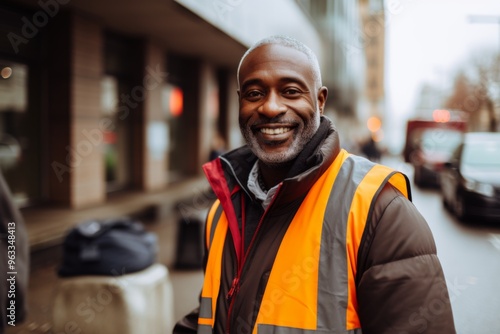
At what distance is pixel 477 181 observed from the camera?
116 centimetres

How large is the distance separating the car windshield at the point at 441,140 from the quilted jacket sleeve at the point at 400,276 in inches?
12.4

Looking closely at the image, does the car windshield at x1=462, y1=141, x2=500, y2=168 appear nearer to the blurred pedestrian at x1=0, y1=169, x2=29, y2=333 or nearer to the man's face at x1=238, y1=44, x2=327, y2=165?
the man's face at x1=238, y1=44, x2=327, y2=165

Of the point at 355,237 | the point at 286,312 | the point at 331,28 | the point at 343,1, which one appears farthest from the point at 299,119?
the point at 343,1

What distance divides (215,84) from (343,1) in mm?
11766

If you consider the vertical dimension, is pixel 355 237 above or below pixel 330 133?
below

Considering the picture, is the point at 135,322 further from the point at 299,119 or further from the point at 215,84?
the point at 215,84

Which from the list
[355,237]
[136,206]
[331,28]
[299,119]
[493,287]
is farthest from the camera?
[331,28]

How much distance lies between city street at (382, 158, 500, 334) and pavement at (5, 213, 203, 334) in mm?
3721

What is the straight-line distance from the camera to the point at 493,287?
104 centimetres

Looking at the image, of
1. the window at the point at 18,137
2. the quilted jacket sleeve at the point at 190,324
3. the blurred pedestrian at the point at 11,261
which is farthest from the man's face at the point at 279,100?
the window at the point at 18,137

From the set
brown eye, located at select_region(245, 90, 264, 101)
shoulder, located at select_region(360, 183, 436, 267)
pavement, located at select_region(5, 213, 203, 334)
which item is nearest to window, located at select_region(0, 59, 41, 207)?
pavement, located at select_region(5, 213, 203, 334)

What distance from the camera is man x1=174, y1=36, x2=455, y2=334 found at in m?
1.32

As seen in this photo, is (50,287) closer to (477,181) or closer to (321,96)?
(321,96)

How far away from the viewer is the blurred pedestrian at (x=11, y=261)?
265 cm
